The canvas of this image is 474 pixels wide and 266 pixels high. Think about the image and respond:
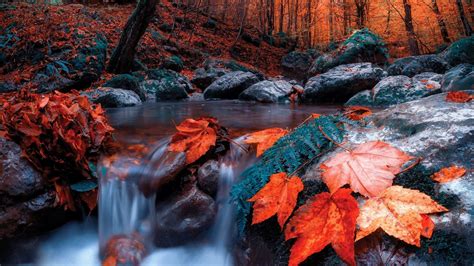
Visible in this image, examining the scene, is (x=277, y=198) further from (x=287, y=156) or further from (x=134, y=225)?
(x=134, y=225)

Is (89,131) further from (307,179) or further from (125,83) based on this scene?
(125,83)

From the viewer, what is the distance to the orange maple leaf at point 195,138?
2191 millimetres

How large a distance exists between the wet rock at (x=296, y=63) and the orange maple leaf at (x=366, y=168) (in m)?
16.0

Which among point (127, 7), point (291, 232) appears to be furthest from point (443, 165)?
point (127, 7)

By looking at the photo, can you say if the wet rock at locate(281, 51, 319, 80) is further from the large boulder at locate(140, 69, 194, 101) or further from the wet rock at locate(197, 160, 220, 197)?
the wet rock at locate(197, 160, 220, 197)

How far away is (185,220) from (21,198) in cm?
113

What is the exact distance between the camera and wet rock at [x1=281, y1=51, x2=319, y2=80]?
17.3 m

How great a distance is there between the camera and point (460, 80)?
4480 mm

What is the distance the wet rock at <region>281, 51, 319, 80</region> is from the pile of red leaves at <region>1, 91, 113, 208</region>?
617 inches

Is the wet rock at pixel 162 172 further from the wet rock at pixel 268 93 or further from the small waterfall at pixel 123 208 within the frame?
the wet rock at pixel 268 93

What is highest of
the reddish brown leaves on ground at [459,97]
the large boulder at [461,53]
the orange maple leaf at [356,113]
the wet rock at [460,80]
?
the large boulder at [461,53]

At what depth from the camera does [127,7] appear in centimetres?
1653

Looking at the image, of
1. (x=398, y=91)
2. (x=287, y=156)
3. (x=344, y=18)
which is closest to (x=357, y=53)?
(x=398, y=91)

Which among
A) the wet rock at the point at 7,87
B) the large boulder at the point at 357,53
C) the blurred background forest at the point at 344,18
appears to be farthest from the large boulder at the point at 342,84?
the blurred background forest at the point at 344,18
